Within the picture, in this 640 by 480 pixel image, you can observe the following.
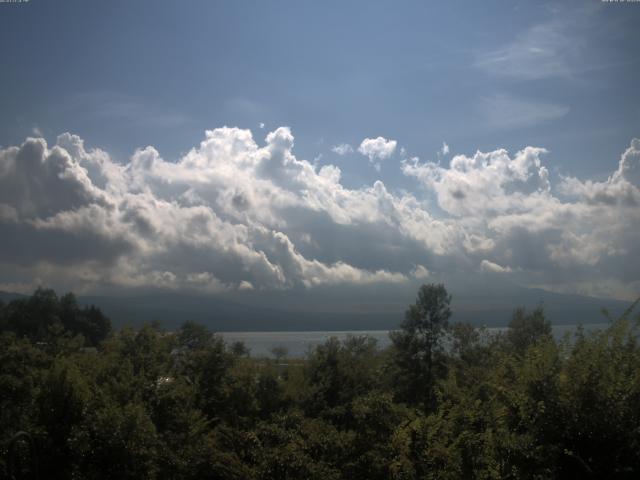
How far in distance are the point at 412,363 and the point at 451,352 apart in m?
3.59

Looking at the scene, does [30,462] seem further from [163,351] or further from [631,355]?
[631,355]

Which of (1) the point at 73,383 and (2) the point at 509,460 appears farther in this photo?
(1) the point at 73,383

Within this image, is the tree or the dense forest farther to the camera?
the tree

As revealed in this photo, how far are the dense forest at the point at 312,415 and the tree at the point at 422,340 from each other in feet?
17.8

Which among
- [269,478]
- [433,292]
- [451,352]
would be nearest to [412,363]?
[451,352]

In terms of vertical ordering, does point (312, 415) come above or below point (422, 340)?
below

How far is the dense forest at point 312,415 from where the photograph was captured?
11797mm

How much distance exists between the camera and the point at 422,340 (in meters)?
47.5

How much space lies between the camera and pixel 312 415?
28.2 meters

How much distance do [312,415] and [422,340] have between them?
70.2 feet

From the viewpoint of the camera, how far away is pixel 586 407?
38.6ft

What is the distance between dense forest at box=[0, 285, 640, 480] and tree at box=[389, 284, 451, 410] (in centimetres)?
542

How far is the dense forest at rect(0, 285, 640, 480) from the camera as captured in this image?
1180 cm

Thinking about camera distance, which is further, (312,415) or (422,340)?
(422,340)
